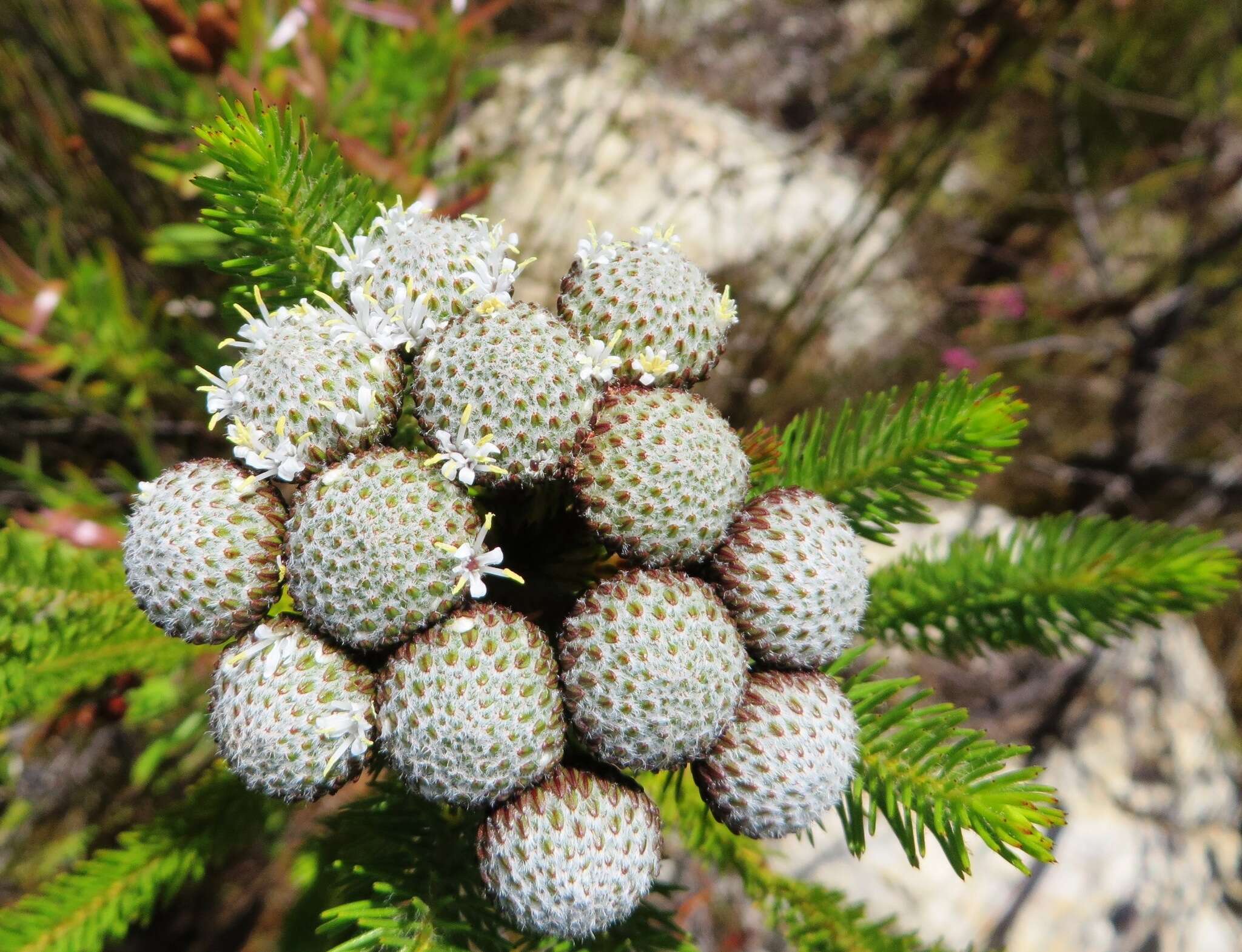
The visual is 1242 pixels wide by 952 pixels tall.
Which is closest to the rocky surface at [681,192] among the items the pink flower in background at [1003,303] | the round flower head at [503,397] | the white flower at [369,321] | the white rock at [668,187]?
the white rock at [668,187]

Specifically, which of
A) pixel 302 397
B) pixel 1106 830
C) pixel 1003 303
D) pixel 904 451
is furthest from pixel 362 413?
pixel 1003 303

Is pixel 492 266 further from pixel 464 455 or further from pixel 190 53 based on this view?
pixel 190 53

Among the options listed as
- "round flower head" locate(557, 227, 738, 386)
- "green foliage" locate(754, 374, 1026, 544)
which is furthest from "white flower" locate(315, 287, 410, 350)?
"green foliage" locate(754, 374, 1026, 544)

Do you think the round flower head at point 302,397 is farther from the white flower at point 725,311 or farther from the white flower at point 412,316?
the white flower at point 725,311

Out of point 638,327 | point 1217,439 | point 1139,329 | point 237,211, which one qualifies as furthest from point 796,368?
point 237,211

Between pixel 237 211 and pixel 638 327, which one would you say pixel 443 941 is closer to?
pixel 638 327
